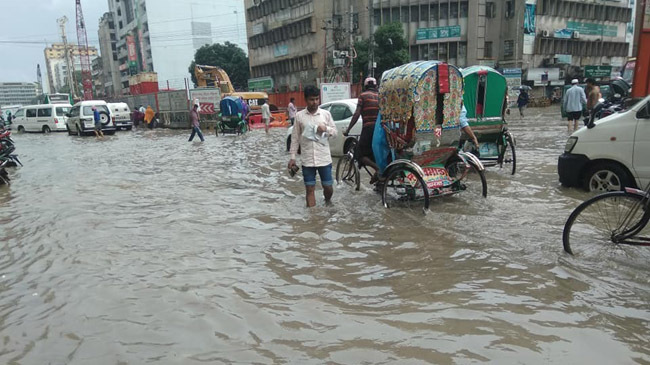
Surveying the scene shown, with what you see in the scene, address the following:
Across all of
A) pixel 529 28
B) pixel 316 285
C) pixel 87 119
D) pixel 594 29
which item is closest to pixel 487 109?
pixel 316 285

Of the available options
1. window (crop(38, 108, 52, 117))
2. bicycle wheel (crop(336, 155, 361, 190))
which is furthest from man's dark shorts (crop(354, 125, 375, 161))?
window (crop(38, 108, 52, 117))

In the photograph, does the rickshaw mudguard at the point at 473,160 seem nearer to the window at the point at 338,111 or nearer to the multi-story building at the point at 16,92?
the window at the point at 338,111

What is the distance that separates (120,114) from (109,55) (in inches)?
3285

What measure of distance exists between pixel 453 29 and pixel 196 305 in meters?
42.6

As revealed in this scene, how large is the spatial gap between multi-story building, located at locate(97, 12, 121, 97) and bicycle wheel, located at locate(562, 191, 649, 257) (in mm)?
105545

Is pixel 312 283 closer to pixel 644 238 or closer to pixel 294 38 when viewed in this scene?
pixel 644 238

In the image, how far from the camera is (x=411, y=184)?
5.87 meters

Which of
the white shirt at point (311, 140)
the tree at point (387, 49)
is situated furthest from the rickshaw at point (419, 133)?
the tree at point (387, 49)

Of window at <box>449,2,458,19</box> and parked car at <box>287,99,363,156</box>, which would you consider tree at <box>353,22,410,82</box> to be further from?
parked car at <box>287,99,363,156</box>

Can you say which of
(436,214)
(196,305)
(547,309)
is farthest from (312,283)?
(436,214)

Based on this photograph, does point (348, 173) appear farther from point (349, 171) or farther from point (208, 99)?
point (208, 99)

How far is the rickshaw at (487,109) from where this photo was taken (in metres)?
7.96

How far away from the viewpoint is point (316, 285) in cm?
386

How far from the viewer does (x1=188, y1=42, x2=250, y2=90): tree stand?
62312 mm
